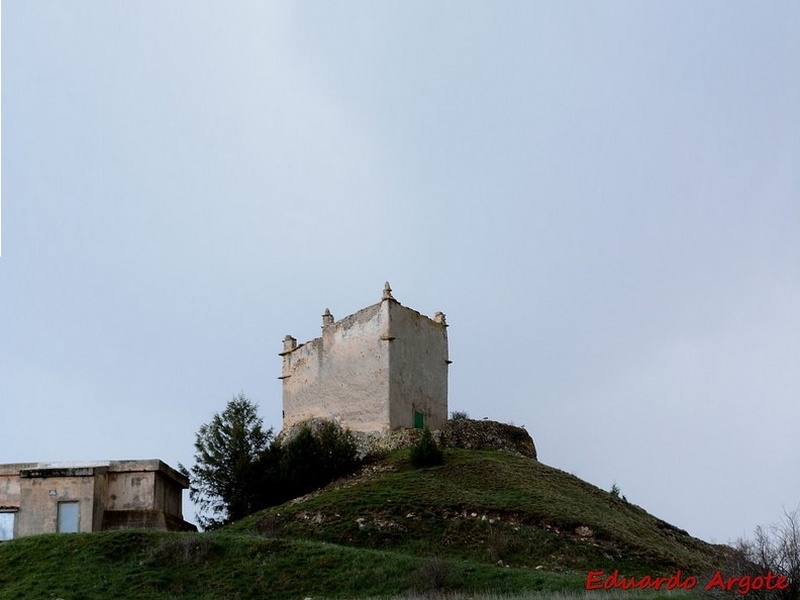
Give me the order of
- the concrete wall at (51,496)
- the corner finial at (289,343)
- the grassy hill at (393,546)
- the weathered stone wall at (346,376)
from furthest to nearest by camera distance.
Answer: the corner finial at (289,343) → the weathered stone wall at (346,376) → the concrete wall at (51,496) → the grassy hill at (393,546)

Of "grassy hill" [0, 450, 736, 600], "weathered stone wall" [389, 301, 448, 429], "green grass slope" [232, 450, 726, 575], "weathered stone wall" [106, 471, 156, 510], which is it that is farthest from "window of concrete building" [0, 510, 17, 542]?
"weathered stone wall" [389, 301, 448, 429]

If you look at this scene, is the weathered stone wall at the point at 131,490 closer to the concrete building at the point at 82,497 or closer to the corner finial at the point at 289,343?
the concrete building at the point at 82,497

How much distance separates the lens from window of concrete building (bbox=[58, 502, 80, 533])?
1352 inches

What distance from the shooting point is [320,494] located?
1483 inches

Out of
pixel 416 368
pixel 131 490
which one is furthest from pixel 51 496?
pixel 416 368

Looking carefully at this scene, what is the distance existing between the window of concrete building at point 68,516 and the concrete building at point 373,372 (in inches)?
533

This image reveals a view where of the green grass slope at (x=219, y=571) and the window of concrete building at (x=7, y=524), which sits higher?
the window of concrete building at (x=7, y=524)

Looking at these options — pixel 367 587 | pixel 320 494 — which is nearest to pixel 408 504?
pixel 320 494

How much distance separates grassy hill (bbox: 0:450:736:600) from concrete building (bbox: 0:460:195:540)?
330cm

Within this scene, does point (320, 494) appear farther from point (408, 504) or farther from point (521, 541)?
point (521, 541)

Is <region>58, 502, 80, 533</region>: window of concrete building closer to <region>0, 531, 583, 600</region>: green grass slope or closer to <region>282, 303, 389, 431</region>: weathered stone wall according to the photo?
<region>0, 531, 583, 600</region>: green grass slope

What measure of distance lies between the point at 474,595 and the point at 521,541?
8338mm

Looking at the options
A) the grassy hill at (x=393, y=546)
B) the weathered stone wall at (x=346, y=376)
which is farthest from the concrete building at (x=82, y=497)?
the weathered stone wall at (x=346, y=376)

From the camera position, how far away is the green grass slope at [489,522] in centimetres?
3080
